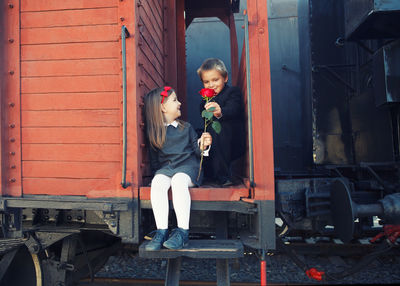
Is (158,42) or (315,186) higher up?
(158,42)

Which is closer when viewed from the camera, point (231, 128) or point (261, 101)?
point (261, 101)

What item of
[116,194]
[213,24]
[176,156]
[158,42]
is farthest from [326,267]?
[213,24]

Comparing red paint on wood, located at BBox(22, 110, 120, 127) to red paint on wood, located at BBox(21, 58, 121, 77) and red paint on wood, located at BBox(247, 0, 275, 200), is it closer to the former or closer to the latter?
red paint on wood, located at BBox(21, 58, 121, 77)

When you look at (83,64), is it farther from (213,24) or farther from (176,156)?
(213,24)

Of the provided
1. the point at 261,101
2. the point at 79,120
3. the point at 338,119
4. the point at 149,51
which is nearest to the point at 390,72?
the point at 338,119

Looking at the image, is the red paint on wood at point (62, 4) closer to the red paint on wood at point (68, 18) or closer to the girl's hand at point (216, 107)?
the red paint on wood at point (68, 18)

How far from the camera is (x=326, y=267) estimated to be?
3.59 meters

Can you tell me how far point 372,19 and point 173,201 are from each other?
2573mm

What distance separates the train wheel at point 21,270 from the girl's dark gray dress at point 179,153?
1.46 metres

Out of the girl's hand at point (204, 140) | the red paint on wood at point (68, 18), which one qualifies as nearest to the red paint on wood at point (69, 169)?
the girl's hand at point (204, 140)

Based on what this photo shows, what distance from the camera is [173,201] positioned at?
206 centimetres

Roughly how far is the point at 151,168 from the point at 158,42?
1447 millimetres

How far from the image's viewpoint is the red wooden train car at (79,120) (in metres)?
2.08

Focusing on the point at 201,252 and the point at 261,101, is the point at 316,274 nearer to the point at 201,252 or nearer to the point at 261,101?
the point at 201,252
